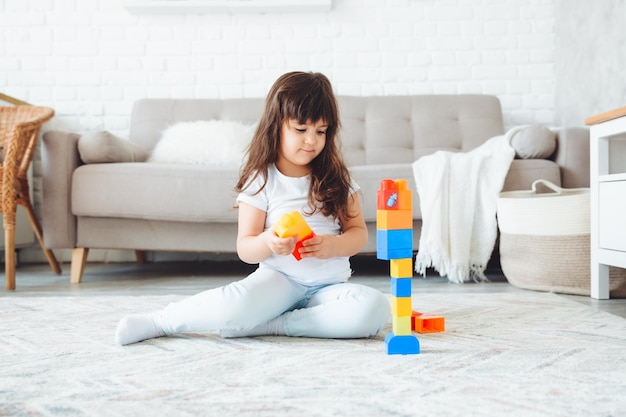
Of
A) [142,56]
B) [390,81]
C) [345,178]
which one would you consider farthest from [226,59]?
[345,178]

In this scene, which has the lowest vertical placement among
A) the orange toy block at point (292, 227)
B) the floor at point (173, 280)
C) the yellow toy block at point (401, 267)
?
the floor at point (173, 280)

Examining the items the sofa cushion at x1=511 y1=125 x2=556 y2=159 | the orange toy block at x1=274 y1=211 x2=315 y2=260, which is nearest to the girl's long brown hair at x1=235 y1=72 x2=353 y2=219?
the orange toy block at x1=274 y1=211 x2=315 y2=260

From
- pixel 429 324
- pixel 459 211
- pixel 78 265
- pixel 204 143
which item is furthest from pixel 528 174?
pixel 78 265

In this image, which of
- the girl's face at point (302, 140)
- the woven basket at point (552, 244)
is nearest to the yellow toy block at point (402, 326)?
the girl's face at point (302, 140)

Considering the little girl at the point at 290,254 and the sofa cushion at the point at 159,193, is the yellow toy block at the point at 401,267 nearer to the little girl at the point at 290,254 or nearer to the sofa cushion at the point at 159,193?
the little girl at the point at 290,254

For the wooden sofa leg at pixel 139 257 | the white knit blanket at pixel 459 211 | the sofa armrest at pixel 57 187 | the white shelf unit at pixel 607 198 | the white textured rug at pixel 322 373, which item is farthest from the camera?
the wooden sofa leg at pixel 139 257

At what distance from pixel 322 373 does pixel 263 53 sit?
2.49 m

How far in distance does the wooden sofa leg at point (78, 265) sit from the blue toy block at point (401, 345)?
5.45ft

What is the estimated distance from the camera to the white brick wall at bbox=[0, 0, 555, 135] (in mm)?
3180

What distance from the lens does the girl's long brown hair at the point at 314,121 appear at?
4.13 feet

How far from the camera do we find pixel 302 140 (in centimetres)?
126

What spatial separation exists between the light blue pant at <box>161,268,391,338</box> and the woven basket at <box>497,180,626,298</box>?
95 centimetres

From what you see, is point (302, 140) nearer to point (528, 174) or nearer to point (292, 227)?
point (292, 227)

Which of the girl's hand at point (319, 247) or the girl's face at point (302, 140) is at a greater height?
the girl's face at point (302, 140)
